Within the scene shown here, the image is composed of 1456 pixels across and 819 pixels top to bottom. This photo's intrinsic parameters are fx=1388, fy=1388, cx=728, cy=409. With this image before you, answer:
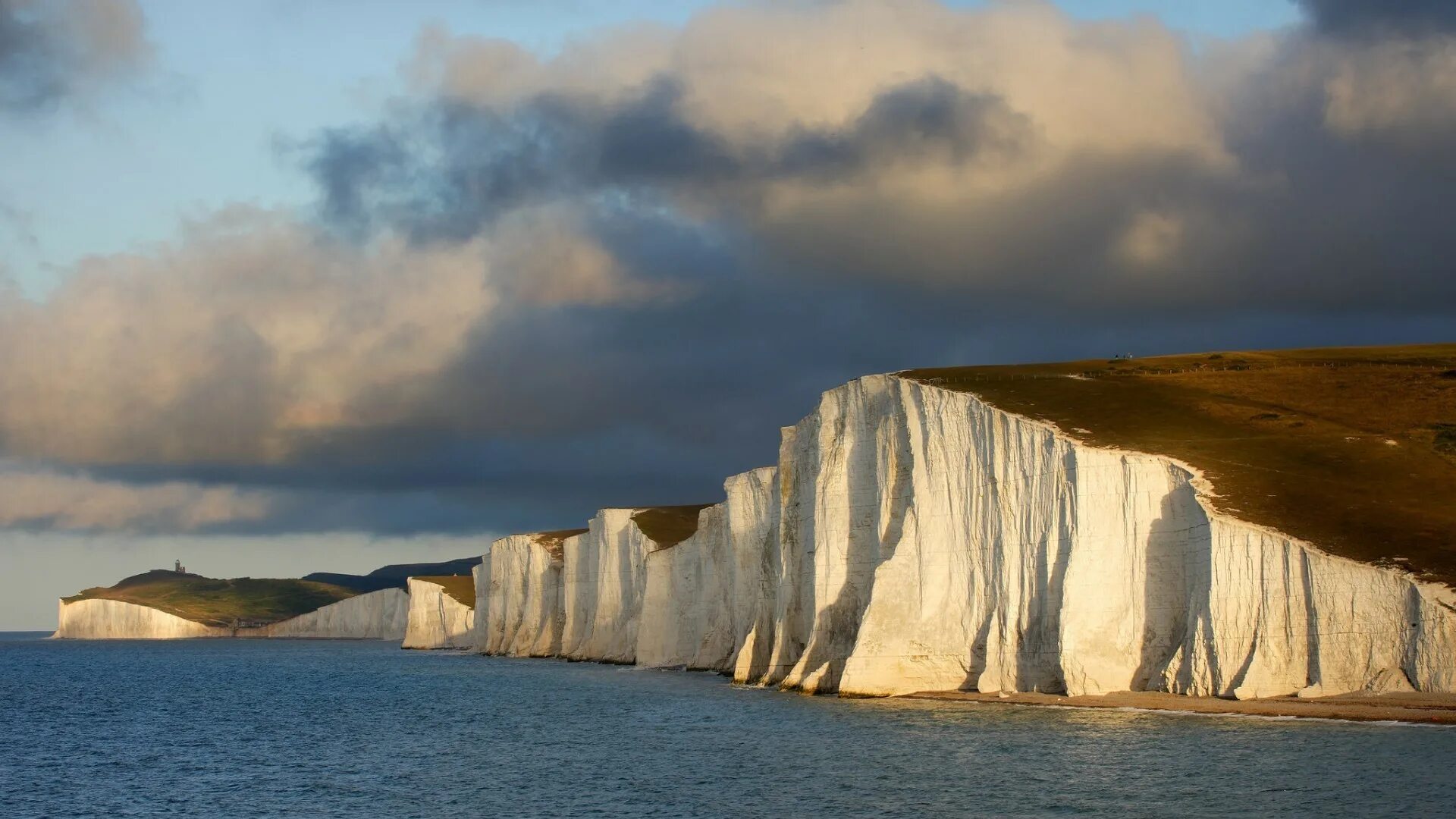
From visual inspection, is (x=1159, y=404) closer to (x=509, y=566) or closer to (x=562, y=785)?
(x=562, y=785)

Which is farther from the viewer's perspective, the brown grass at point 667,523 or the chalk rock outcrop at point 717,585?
the brown grass at point 667,523

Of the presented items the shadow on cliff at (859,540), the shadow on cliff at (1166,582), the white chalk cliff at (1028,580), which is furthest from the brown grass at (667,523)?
the shadow on cliff at (1166,582)

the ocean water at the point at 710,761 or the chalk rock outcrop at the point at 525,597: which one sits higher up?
the chalk rock outcrop at the point at 525,597

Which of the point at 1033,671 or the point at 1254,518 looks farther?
the point at 1033,671

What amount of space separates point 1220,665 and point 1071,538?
7039 millimetres

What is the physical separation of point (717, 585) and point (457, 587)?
97.2 meters

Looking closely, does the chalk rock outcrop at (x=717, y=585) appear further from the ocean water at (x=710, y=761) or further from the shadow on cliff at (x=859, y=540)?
the ocean water at (x=710, y=761)

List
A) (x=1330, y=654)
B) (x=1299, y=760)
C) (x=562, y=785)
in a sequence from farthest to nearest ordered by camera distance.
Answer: (x=1330, y=654), (x=562, y=785), (x=1299, y=760)

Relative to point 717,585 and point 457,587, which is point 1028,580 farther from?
point 457,587

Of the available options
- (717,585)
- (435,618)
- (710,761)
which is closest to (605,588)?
(717,585)

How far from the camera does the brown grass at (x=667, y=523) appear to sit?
107 m

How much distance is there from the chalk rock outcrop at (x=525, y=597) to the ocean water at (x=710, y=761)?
193 ft

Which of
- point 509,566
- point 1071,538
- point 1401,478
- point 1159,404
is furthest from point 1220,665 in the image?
point 509,566

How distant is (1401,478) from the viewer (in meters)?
51.0
